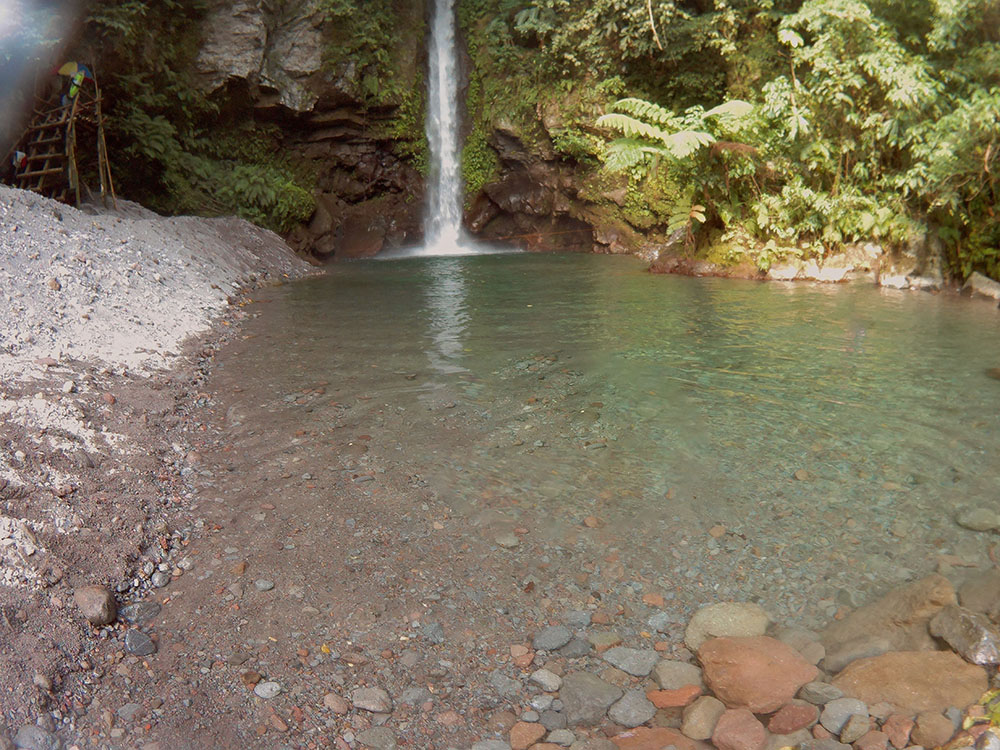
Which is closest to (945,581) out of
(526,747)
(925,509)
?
(925,509)

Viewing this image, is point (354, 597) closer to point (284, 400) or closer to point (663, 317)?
point (284, 400)

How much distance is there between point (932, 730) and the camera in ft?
7.27

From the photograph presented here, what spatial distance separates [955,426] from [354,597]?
3977 millimetres

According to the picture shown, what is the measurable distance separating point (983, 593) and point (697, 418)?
2.22m

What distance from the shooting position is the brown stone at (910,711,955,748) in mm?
2186

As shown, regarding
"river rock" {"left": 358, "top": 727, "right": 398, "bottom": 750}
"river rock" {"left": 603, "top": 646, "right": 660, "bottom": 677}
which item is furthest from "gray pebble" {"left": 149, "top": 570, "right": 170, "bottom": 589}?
"river rock" {"left": 603, "top": 646, "right": 660, "bottom": 677}

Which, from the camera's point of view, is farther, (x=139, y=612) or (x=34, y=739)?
(x=139, y=612)

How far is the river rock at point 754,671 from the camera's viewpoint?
2446mm

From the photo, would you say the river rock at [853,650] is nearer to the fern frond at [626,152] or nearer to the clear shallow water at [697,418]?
the clear shallow water at [697,418]

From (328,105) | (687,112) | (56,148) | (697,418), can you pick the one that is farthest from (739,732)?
(328,105)

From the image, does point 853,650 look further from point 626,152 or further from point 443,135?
point 443,135

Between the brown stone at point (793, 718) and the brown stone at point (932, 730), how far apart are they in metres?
0.28

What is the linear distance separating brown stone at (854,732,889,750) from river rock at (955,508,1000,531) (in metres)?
1.72

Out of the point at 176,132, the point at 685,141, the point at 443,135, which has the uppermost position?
the point at 443,135
